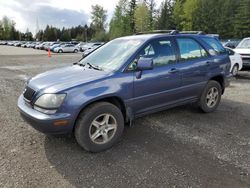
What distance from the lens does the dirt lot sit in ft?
9.94

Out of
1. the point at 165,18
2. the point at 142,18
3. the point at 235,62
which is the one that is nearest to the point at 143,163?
the point at 235,62

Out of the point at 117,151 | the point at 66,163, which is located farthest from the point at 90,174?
the point at 117,151

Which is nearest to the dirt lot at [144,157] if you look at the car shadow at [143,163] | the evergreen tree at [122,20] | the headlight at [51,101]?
the car shadow at [143,163]

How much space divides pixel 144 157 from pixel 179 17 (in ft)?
197

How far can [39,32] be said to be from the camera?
307 feet

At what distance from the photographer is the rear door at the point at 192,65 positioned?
4727mm

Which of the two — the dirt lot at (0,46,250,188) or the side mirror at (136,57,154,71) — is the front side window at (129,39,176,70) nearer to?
the side mirror at (136,57,154,71)

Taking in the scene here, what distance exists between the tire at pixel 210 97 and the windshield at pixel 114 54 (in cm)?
193

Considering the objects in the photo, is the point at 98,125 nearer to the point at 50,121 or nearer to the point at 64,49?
the point at 50,121

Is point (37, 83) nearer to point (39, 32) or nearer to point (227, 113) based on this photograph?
point (227, 113)

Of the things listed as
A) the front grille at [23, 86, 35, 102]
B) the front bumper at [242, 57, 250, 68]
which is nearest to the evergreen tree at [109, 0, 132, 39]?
the front bumper at [242, 57, 250, 68]

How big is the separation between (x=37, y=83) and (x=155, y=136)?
6.92 feet

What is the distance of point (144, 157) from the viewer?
11.7ft

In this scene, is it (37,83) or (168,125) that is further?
(168,125)
